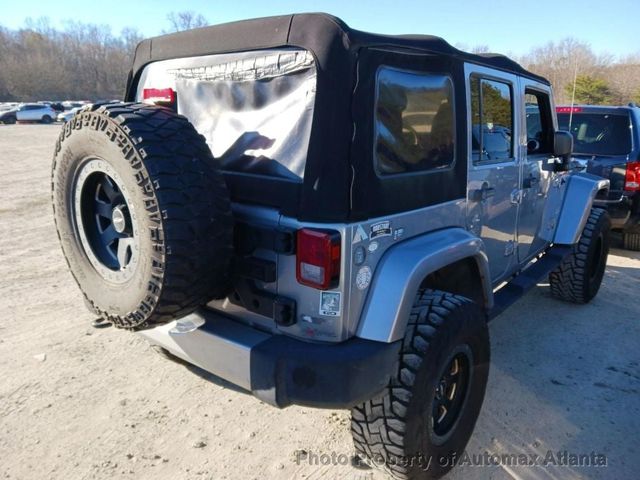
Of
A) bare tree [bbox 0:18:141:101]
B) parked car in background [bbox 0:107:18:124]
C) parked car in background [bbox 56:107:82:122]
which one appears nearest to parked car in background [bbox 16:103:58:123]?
parked car in background [bbox 0:107:18:124]

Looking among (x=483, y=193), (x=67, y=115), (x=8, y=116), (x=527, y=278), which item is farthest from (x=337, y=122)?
(x=8, y=116)

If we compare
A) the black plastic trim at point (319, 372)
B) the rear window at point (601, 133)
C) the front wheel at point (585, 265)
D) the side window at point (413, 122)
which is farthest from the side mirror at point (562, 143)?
the black plastic trim at point (319, 372)

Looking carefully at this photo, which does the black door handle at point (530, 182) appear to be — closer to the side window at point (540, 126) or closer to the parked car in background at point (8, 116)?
the side window at point (540, 126)

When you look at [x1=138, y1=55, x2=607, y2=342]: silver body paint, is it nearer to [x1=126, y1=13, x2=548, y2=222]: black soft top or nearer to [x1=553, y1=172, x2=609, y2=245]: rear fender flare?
[x1=126, y1=13, x2=548, y2=222]: black soft top

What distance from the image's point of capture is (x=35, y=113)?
37.5m

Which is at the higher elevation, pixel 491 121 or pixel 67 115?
pixel 67 115

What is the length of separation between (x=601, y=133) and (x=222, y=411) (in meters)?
5.75

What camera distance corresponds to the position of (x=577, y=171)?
4734 millimetres

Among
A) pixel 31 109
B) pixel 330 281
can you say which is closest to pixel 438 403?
pixel 330 281

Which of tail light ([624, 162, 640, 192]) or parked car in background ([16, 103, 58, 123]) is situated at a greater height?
parked car in background ([16, 103, 58, 123])

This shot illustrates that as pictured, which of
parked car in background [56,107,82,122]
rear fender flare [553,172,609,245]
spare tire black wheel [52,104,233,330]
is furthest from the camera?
rear fender flare [553,172,609,245]

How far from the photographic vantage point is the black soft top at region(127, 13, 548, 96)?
1965 millimetres

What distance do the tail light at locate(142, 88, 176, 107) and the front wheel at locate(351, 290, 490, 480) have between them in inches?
67.3

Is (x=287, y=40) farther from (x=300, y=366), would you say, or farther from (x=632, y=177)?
(x=632, y=177)
